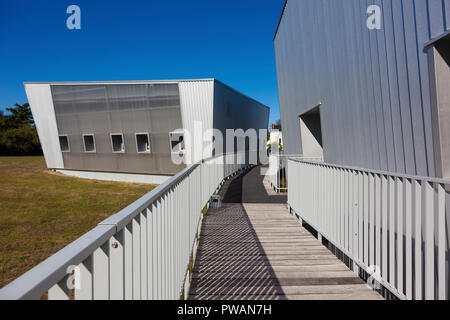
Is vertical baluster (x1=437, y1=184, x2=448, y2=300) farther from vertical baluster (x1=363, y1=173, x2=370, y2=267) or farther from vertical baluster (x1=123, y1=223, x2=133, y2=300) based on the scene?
vertical baluster (x1=123, y1=223, x2=133, y2=300)

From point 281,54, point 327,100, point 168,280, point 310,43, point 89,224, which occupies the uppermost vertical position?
point 281,54

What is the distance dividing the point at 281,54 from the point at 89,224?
37.1 feet

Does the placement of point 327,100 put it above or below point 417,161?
above

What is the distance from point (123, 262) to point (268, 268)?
99.2 inches

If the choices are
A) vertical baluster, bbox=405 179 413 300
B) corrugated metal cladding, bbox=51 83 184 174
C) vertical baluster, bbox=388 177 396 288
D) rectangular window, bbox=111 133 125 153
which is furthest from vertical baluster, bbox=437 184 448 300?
rectangular window, bbox=111 133 125 153

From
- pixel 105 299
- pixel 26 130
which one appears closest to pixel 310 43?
pixel 105 299

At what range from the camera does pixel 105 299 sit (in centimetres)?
109

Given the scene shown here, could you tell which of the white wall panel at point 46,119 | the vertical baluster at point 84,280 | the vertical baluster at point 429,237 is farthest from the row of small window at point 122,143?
the vertical baluster at point 84,280

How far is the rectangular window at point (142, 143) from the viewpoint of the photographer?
16906 millimetres

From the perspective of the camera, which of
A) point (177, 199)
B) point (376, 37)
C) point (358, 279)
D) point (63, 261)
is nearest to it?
point (63, 261)

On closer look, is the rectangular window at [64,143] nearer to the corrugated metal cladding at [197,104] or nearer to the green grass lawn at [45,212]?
the green grass lawn at [45,212]

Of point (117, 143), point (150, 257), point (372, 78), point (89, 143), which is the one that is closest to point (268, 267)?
point (150, 257)

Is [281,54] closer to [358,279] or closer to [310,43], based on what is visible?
[310,43]

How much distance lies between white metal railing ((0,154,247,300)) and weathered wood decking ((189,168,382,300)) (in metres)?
0.67
